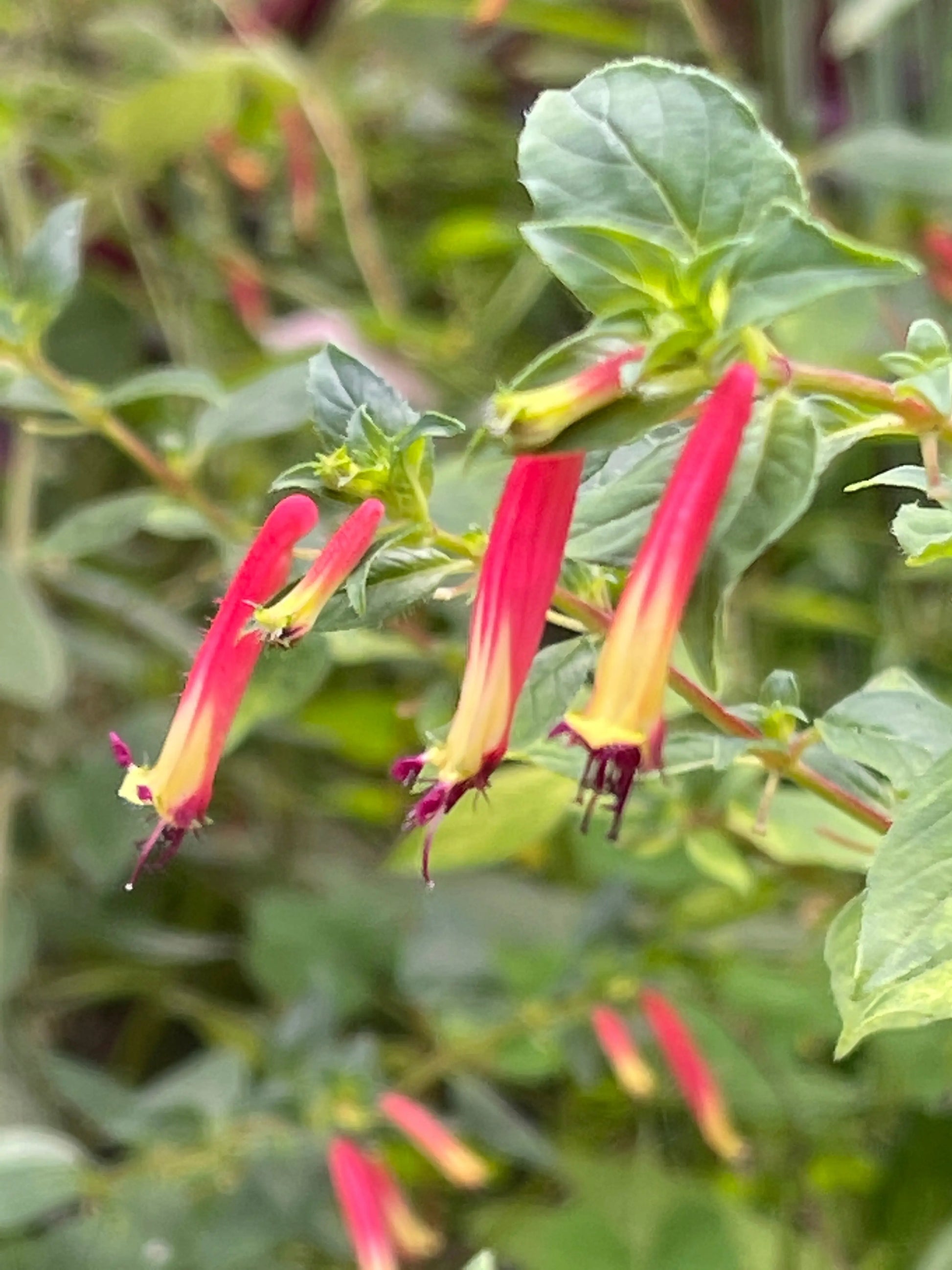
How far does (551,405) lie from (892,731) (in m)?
0.11

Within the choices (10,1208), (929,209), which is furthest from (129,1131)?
(929,209)

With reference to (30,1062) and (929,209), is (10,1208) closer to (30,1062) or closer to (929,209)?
(30,1062)

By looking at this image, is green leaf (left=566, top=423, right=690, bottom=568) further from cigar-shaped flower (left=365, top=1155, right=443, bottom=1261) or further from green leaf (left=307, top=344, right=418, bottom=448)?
cigar-shaped flower (left=365, top=1155, right=443, bottom=1261)

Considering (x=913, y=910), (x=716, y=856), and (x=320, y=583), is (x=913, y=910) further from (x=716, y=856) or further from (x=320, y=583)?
(x=716, y=856)

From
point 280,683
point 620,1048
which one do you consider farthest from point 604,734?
point 620,1048

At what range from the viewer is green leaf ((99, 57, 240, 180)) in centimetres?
55

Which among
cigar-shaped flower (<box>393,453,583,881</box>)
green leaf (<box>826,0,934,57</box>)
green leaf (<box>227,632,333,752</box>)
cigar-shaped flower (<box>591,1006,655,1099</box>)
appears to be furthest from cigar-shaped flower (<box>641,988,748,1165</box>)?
green leaf (<box>826,0,934,57</box>)

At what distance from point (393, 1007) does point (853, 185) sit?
19.3 inches

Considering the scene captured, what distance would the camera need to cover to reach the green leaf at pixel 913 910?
161 millimetres

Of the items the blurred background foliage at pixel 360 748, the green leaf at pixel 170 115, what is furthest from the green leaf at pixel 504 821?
the green leaf at pixel 170 115

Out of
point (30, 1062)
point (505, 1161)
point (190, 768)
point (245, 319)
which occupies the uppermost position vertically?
point (190, 768)

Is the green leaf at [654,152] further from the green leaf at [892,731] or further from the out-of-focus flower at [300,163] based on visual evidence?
the out-of-focus flower at [300,163]

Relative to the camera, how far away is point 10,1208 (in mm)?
389

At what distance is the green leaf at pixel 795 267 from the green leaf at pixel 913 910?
0.06 m
